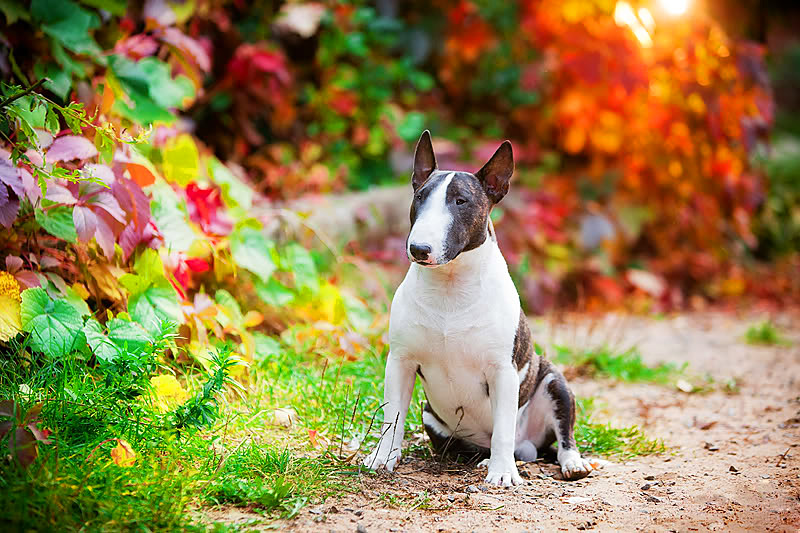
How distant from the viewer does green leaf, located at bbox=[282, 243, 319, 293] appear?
4078mm

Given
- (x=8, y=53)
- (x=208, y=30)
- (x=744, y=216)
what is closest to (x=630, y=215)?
(x=744, y=216)

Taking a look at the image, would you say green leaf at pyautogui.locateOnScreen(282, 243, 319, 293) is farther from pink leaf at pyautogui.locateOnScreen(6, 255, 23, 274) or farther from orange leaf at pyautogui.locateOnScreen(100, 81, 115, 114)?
pink leaf at pyautogui.locateOnScreen(6, 255, 23, 274)

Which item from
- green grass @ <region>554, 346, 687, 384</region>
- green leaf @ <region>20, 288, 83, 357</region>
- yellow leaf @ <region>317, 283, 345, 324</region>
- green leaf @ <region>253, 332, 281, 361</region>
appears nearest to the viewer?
green leaf @ <region>20, 288, 83, 357</region>

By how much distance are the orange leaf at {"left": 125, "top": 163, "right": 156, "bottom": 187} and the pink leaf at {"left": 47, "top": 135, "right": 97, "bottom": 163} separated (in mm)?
279

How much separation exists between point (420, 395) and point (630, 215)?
393 centimetres

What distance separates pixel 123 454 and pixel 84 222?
991mm

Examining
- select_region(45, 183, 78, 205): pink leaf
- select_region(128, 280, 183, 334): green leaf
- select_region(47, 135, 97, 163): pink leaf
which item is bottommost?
select_region(128, 280, 183, 334): green leaf

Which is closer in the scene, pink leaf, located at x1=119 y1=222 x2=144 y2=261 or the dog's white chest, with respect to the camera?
the dog's white chest

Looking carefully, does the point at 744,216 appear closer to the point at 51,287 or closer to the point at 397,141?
the point at 397,141

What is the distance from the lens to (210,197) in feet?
13.1

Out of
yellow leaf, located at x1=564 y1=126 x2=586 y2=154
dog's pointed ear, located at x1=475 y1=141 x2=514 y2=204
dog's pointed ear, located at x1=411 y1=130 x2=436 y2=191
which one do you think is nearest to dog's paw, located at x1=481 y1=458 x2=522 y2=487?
dog's pointed ear, located at x1=475 y1=141 x2=514 y2=204

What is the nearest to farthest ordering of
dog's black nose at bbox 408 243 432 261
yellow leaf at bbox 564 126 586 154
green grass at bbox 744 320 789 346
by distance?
dog's black nose at bbox 408 243 432 261 → green grass at bbox 744 320 789 346 → yellow leaf at bbox 564 126 586 154

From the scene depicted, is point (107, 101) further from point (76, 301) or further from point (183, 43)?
point (76, 301)

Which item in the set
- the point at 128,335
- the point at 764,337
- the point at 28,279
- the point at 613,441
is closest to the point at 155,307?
the point at 128,335
